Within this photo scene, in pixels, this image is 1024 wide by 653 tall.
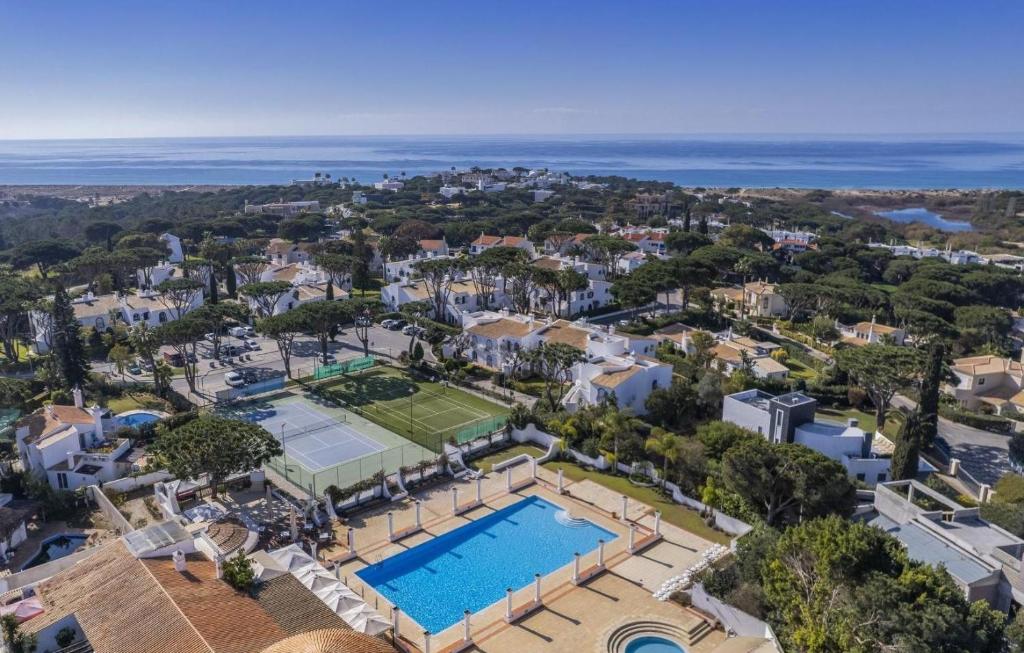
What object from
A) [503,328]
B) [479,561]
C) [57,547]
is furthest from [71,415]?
[503,328]

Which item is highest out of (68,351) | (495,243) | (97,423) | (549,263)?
(68,351)

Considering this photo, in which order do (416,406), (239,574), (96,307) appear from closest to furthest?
(239,574)
(416,406)
(96,307)

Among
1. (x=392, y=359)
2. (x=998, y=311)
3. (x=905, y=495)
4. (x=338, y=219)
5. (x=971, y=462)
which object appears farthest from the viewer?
(x=338, y=219)

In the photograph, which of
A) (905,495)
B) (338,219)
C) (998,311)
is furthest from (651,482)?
(338,219)

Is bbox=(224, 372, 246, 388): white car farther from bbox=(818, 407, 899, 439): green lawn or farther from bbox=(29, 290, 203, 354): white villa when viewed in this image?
bbox=(818, 407, 899, 439): green lawn

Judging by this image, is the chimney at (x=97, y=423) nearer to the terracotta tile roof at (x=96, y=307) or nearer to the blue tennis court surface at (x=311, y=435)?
the blue tennis court surface at (x=311, y=435)

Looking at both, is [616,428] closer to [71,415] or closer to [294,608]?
[294,608]

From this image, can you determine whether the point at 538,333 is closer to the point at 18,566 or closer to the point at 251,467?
the point at 251,467
